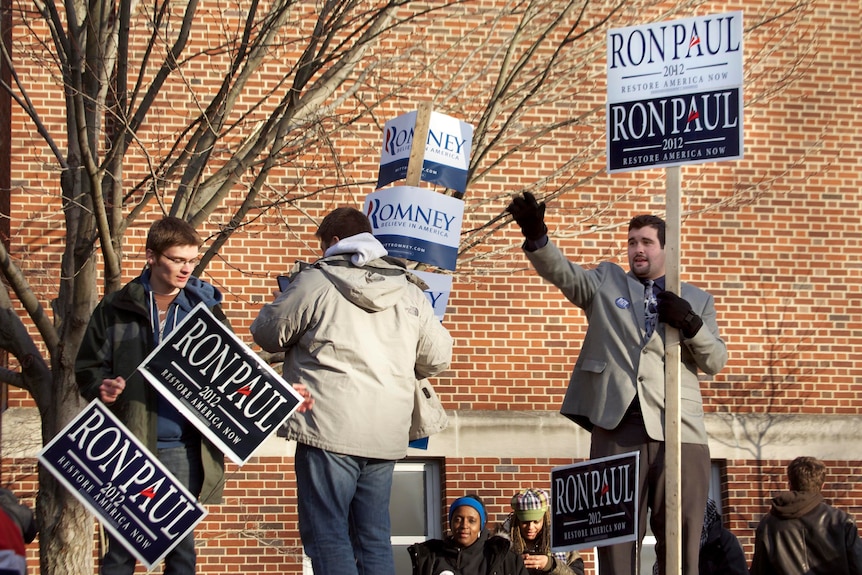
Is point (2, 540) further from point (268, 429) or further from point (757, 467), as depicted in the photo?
point (757, 467)

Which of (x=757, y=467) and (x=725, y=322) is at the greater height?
(x=725, y=322)

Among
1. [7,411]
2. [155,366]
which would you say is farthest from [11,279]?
[7,411]

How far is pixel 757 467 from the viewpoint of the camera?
1087cm

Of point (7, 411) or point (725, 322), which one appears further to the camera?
point (725, 322)

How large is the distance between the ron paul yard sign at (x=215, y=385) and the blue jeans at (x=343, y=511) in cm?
21

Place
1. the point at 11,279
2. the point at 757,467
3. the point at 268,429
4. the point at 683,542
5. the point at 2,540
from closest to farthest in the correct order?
1. the point at 2,540
2. the point at 268,429
3. the point at 683,542
4. the point at 11,279
5. the point at 757,467

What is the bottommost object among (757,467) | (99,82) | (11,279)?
(757,467)

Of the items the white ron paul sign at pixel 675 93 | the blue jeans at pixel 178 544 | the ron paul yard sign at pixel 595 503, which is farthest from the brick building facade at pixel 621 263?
the blue jeans at pixel 178 544

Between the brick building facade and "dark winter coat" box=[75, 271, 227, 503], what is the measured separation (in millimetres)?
5108

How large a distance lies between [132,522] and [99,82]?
3017 millimetres

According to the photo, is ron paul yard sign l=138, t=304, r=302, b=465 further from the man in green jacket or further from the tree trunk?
the tree trunk

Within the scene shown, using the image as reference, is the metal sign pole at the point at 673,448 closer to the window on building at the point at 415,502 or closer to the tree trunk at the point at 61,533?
the tree trunk at the point at 61,533

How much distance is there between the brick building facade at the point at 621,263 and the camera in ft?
34.0

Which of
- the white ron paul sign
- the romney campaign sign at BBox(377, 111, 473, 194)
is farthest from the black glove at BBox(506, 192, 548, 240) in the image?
the romney campaign sign at BBox(377, 111, 473, 194)
